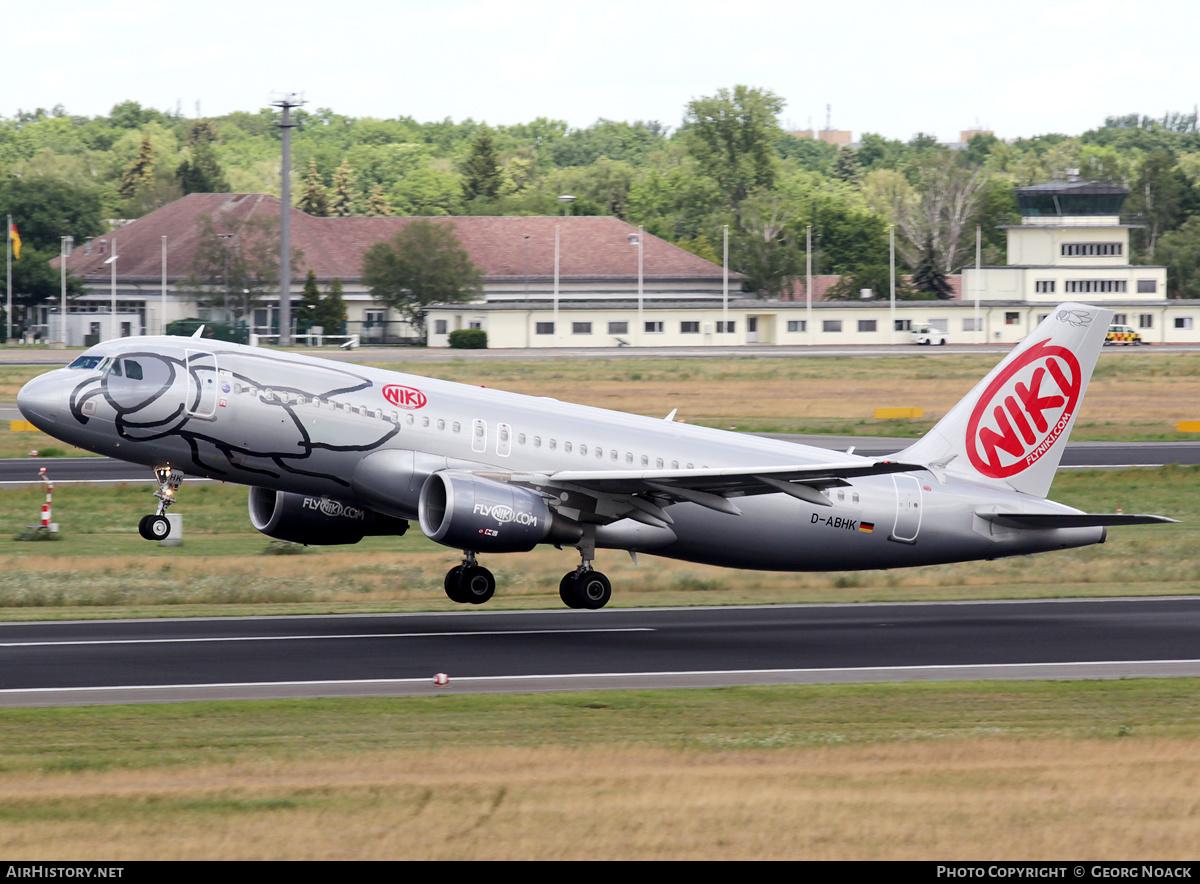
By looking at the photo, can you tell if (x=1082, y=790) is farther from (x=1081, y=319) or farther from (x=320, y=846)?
(x=1081, y=319)

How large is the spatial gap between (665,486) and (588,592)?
301 cm

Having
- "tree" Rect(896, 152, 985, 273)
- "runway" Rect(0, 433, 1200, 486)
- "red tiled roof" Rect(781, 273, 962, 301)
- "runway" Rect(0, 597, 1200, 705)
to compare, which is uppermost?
"tree" Rect(896, 152, 985, 273)

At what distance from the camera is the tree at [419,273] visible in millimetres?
142125

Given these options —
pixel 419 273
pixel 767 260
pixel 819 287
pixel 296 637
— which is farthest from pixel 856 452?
pixel 819 287

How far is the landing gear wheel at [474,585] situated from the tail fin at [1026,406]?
1071cm

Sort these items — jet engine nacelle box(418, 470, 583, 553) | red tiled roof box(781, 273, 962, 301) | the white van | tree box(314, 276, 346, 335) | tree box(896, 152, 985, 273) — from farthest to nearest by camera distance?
tree box(896, 152, 985, 273), red tiled roof box(781, 273, 962, 301), the white van, tree box(314, 276, 346, 335), jet engine nacelle box(418, 470, 583, 553)

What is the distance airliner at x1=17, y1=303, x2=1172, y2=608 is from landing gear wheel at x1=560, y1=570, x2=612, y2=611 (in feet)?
0.12

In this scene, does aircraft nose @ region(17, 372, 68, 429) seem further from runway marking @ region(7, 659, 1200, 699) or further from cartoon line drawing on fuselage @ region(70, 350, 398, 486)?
runway marking @ region(7, 659, 1200, 699)

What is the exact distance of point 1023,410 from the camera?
3381 cm

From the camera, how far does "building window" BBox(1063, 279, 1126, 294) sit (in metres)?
150

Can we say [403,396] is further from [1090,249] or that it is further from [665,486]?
[1090,249]

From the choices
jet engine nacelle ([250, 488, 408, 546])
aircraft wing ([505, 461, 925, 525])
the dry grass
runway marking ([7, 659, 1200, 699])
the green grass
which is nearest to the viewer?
the dry grass

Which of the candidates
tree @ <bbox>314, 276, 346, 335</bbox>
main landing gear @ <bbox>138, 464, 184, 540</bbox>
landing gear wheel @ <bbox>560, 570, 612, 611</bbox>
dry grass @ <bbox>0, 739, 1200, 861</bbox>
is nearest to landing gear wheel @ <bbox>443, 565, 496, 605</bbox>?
landing gear wheel @ <bbox>560, 570, 612, 611</bbox>

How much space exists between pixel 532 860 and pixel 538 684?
964 centimetres
